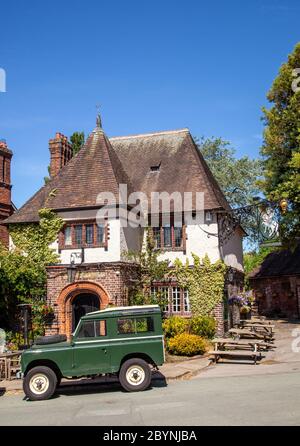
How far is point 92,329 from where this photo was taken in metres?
12.7

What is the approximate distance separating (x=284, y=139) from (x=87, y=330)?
17.9m

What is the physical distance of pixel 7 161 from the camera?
26.7m

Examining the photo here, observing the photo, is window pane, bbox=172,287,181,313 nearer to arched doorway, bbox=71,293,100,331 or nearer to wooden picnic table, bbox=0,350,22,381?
arched doorway, bbox=71,293,100,331

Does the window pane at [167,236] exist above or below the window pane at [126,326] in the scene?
above

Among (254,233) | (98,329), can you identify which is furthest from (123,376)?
(254,233)

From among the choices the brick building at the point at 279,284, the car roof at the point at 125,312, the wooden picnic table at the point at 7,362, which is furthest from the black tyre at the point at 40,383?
the brick building at the point at 279,284

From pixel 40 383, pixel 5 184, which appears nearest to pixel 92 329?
pixel 40 383

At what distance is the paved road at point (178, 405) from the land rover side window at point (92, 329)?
1.52m

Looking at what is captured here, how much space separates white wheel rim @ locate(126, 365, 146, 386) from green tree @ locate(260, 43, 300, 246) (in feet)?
47.8

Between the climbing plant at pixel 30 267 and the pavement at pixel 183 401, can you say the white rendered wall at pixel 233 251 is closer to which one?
the pavement at pixel 183 401

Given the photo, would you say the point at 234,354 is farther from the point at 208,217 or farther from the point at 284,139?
the point at 284,139

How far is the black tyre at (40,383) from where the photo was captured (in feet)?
39.4

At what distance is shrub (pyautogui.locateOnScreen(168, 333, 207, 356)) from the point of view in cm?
1767

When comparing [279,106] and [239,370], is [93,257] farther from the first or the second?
[279,106]
